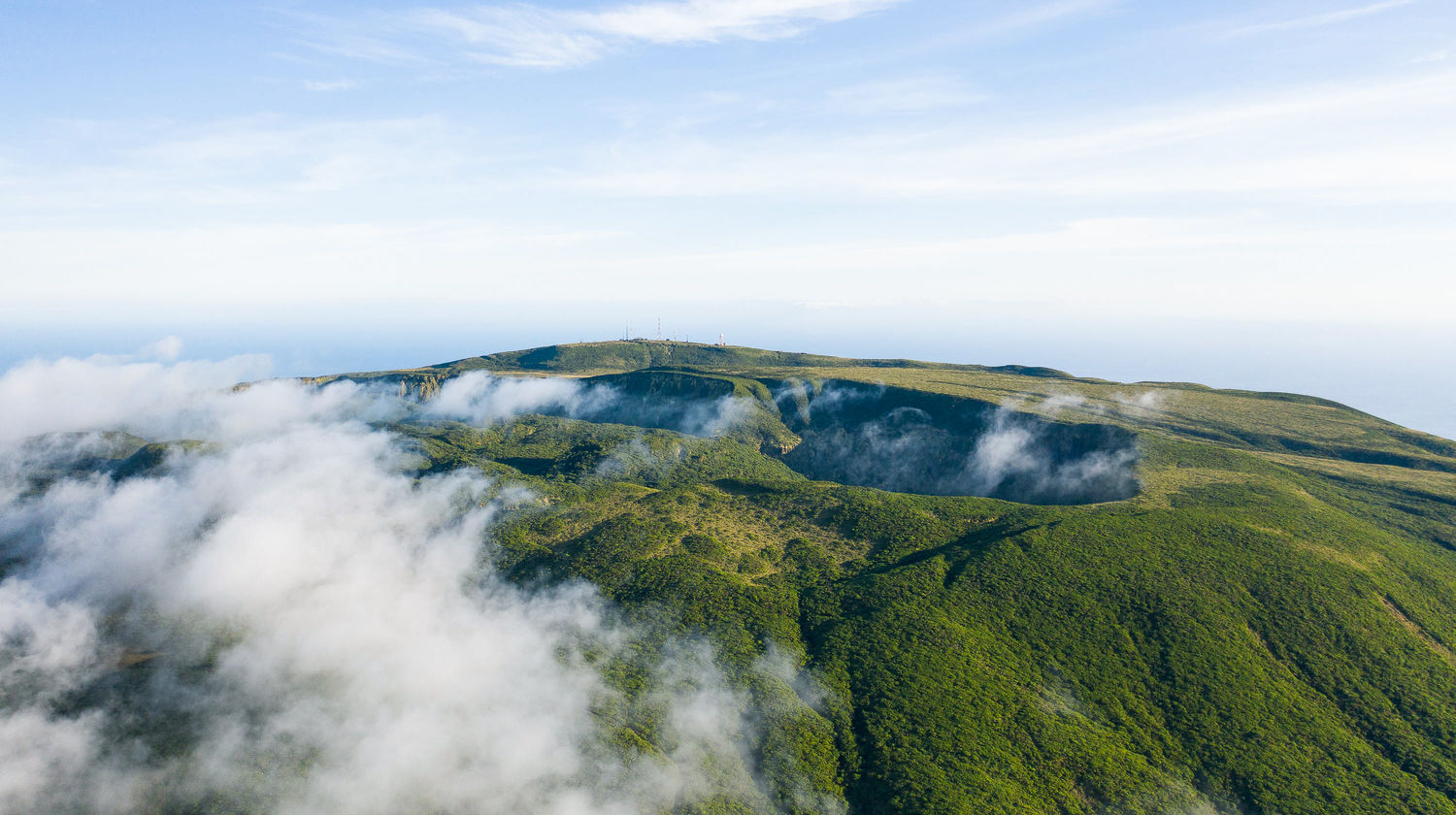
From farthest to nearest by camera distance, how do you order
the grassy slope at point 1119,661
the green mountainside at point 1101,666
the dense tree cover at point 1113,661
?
the dense tree cover at point 1113,661
the grassy slope at point 1119,661
the green mountainside at point 1101,666

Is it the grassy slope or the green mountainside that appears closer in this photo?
the green mountainside

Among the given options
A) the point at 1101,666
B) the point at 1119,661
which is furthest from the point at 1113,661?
the point at 1101,666

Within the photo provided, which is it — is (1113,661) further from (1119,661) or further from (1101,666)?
(1101,666)

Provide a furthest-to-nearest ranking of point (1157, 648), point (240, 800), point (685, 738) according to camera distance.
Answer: point (1157, 648) → point (685, 738) → point (240, 800)

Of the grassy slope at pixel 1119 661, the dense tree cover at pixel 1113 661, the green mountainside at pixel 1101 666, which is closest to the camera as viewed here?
the green mountainside at pixel 1101 666

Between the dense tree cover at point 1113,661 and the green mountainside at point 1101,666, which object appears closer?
the green mountainside at point 1101,666

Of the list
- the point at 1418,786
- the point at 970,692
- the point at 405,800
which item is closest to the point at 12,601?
the point at 405,800

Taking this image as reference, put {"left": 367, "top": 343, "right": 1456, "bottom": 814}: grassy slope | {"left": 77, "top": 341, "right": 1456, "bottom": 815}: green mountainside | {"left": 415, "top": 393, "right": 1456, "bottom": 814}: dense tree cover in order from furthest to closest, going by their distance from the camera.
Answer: {"left": 415, "top": 393, "right": 1456, "bottom": 814}: dense tree cover < {"left": 367, "top": 343, "right": 1456, "bottom": 814}: grassy slope < {"left": 77, "top": 341, "right": 1456, "bottom": 815}: green mountainside

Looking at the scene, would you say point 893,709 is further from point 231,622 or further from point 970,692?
point 231,622

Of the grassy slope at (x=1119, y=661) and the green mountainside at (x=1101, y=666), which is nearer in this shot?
the green mountainside at (x=1101, y=666)

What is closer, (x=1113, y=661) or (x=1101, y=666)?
(x=1101, y=666)

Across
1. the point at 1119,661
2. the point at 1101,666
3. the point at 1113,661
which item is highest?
the point at 1119,661
